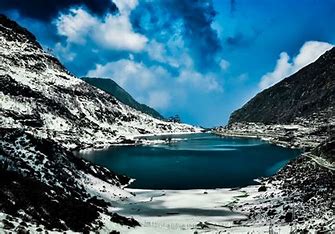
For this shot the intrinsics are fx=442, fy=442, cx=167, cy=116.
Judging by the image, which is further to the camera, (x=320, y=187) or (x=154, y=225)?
(x=320, y=187)

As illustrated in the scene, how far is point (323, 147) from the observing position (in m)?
110

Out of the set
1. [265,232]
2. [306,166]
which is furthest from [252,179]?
[265,232]

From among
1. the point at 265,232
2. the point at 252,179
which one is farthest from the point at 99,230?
the point at 252,179

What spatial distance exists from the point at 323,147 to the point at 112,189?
Result: 182 feet

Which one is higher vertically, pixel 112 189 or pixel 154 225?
pixel 112 189

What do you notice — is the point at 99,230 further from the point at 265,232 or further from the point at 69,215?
the point at 265,232

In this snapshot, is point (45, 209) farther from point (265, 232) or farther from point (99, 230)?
point (265, 232)

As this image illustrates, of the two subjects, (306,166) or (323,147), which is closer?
(306,166)

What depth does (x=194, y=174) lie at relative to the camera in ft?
413

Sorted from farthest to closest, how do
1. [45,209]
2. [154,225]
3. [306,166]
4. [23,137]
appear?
[306,166], [23,137], [154,225], [45,209]

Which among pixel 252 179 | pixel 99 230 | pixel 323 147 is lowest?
pixel 99 230

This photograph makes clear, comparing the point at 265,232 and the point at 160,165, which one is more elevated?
the point at 160,165

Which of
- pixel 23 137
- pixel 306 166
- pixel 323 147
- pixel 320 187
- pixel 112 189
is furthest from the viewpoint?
pixel 323 147

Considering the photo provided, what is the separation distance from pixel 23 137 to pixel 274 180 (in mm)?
55561
